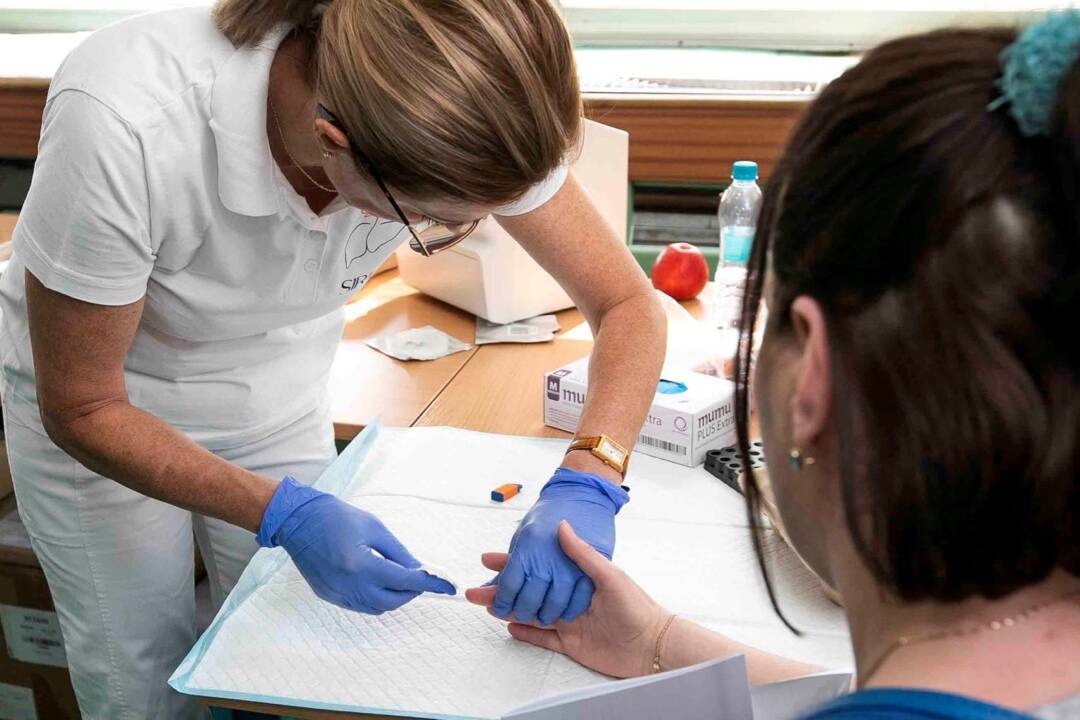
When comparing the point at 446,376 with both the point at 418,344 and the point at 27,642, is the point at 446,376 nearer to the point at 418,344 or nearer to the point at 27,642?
the point at 418,344

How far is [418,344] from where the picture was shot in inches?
76.0

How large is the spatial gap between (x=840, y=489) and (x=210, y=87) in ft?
2.78

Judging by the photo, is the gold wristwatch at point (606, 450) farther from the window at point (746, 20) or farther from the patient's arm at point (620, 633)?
the window at point (746, 20)

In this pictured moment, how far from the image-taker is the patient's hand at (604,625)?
3.56 feet

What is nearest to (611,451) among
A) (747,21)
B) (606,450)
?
(606,450)

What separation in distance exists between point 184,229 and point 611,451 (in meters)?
0.57

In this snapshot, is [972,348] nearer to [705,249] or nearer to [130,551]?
[130,551]

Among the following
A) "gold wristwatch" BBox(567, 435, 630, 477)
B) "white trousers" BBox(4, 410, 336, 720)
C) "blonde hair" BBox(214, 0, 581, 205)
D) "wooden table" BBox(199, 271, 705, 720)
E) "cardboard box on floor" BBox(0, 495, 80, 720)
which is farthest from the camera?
"cardboard box on floor" BBox(0, 495, 80, 720)

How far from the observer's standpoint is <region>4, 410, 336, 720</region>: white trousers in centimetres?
142

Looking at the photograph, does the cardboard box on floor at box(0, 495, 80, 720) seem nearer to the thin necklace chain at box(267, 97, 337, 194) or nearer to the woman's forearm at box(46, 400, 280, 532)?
the woman's forearm at box(46, 400, 280, 532)

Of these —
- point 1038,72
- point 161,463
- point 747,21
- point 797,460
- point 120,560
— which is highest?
point 1038,72

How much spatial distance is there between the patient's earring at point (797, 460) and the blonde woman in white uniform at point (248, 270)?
454 mm

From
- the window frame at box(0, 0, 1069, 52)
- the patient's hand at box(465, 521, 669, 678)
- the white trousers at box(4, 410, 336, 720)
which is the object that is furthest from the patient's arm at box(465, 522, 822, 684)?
the window frame at box(0, 0, 1069, 52)

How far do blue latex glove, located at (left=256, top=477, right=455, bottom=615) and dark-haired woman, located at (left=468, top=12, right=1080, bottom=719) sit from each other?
1.89ft
